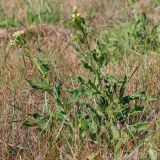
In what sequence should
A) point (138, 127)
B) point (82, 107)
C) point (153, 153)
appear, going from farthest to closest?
point (82, 107) < point (138, 127) < point (153, 153)

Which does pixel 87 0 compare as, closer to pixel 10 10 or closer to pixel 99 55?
pixel 10 10

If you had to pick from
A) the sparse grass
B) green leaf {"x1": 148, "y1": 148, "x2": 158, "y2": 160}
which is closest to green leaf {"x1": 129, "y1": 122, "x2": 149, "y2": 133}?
the sparse grass

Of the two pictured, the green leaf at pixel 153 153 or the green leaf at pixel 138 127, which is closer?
the green leaf at pixel 153 153

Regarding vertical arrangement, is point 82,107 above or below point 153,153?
above

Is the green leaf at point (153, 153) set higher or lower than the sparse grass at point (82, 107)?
lower

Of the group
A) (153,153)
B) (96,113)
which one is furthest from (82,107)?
(153,153)

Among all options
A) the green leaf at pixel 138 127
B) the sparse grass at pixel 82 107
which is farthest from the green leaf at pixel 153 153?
the green leaf at pixel 138 127

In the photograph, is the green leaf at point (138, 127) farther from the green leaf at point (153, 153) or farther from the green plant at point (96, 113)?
the green leaf at point (153, 153)

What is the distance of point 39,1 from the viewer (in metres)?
4.78

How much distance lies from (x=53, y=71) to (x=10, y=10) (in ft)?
6.26

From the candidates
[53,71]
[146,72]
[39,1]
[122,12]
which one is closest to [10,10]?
[39,1]

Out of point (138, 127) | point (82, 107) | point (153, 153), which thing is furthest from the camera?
point (82, 107)

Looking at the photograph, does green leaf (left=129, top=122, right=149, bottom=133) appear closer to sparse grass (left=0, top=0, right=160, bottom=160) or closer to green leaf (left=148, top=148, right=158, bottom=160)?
sparse grass (left=0, top=0, right=160, bottom=160)

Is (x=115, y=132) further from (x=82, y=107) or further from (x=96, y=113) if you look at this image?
(x=82, y=107)
